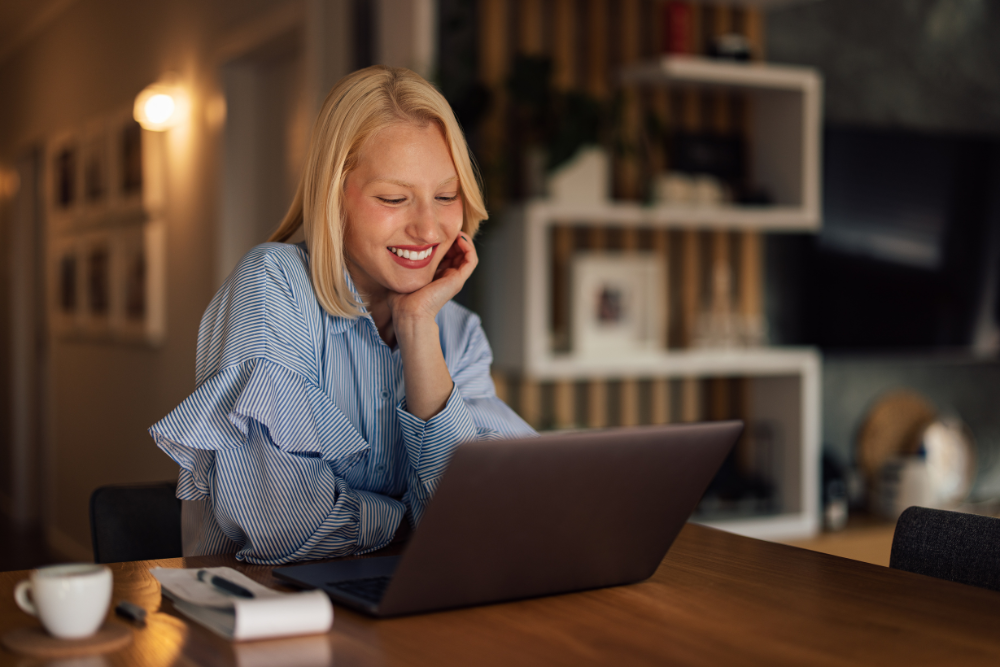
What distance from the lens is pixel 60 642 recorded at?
Result: 768mm

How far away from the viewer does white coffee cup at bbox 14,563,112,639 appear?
765 mm

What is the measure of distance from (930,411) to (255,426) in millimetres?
3928

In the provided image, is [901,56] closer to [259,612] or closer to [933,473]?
[933,473]

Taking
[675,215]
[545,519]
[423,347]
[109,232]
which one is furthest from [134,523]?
[109,232]

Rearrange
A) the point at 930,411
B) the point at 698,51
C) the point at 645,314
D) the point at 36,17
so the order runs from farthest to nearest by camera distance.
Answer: the point at 36,17 < the point at 930,411 < the point at 698,51 < the point at 645,314

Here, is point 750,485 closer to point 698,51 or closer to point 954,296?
point 954,296

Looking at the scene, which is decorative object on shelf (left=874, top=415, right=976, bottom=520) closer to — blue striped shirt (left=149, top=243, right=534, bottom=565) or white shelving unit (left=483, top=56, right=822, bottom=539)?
white shelving unit (left=483, top=56, right=822, bottom=539)

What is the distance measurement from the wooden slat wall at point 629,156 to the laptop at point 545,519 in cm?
230

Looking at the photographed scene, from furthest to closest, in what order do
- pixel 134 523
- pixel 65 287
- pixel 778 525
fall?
1. pixel 65 287
2. pixel 778 525
3. pixel 134 523

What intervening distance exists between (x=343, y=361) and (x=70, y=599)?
22.0 inches

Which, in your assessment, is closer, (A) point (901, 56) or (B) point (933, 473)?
(B) point (933, 473)

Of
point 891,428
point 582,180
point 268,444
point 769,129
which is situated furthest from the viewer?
point 891,428

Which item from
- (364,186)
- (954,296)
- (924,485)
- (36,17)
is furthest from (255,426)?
Result: (36,17)

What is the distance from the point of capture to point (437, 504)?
0.81 meters
